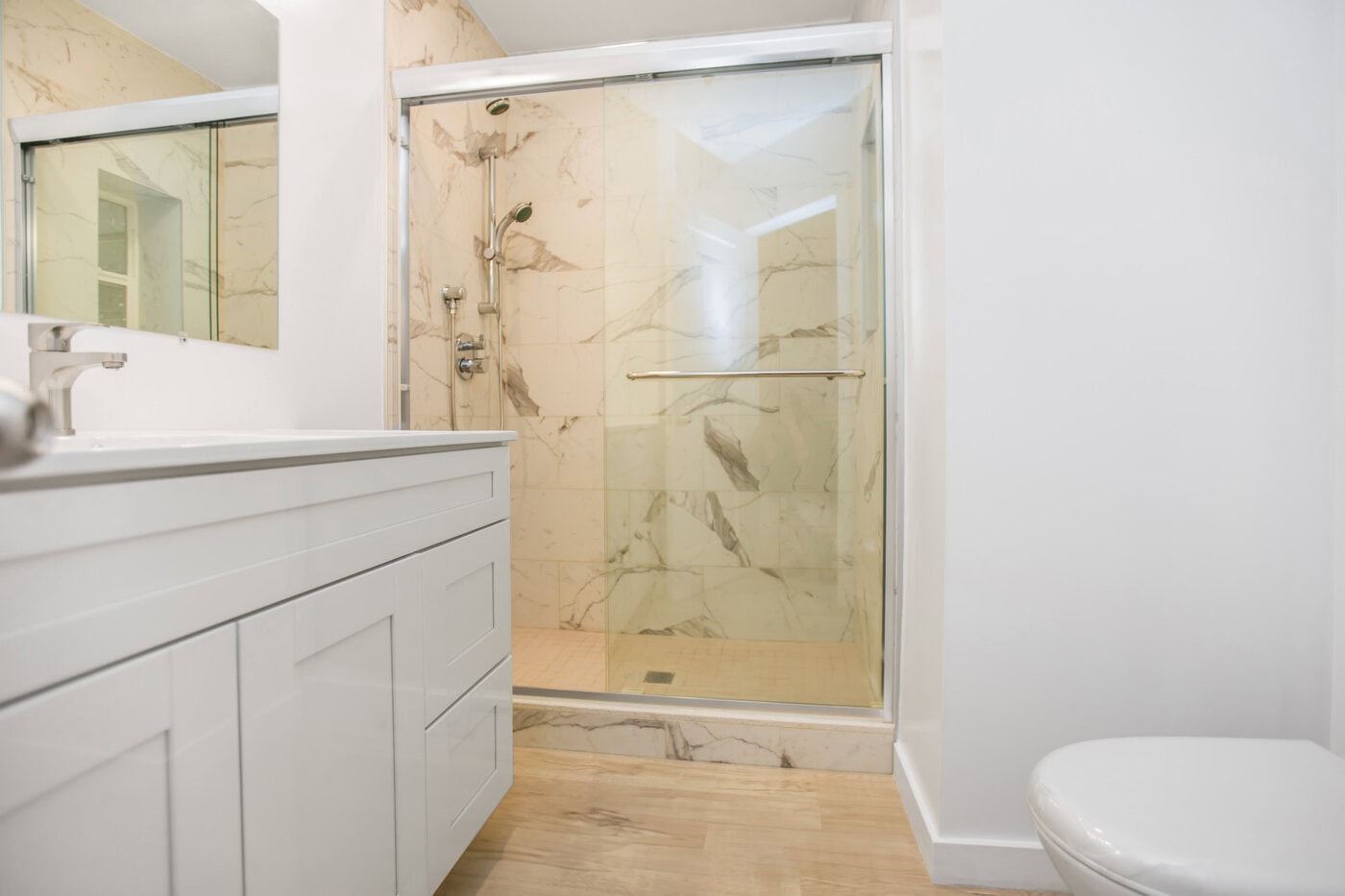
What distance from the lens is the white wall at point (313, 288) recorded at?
1.26 metres

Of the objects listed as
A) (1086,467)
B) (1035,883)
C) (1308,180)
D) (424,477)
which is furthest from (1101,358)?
(424,477)

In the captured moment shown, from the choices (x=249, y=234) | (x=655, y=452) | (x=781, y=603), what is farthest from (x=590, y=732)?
(x=249, y=234)

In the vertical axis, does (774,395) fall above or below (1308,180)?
below

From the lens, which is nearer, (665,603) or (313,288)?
(313,288)

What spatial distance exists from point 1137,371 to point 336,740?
1.44 meters

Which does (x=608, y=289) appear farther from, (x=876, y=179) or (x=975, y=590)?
(x=975, y=590)

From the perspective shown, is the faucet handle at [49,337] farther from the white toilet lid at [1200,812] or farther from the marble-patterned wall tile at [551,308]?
the marble-patterned wall tile at [551,308]

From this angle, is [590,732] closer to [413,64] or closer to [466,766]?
[466,766]

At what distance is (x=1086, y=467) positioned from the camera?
1.24 metres

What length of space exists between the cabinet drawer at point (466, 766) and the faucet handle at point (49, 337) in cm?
79

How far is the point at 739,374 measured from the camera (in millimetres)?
1839

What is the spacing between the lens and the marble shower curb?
1715 mm

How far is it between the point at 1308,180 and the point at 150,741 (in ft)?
6.18

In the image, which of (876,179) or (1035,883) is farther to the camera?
(876,179)
